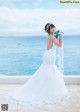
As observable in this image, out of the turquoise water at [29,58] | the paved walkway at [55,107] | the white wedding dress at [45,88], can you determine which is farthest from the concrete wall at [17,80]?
the turquoise water at [29,58]

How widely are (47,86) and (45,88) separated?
0.05m

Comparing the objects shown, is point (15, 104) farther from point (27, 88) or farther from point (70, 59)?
point (70, 59)

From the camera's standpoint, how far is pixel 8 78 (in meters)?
7.09

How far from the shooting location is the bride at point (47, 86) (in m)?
5.50

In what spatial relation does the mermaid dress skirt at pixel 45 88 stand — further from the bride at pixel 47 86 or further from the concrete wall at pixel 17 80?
the concrete wall at pixel 17 80

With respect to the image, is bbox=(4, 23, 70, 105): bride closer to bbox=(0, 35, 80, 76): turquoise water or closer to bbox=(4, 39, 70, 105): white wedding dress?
bbox=(4, 39, 70, 105): white wedding dress

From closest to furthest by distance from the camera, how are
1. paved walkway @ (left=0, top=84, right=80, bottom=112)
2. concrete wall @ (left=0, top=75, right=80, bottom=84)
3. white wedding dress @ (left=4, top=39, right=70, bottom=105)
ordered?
paved walkway @ (left=0, top=84, right=80, bottom=112)
white wedding dress @ (left=4, top=39, right=70, bottom=105)
concrete wall @ (left=0, top=75, right=80, bottom=84)

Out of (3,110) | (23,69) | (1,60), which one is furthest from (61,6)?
(3,110)

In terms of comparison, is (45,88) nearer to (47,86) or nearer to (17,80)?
(47,86)

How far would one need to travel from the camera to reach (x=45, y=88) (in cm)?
571

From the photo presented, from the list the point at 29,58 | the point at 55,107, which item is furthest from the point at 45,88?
the point at 29,58

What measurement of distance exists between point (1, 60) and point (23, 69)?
297 cm

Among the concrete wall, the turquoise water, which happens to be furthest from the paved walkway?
the turquoise water

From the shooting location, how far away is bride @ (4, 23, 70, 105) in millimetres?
5504
